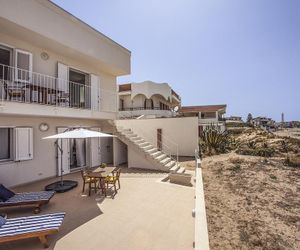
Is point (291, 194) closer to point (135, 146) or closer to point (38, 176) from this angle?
point (135, 146)

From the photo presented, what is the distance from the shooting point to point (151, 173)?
1176 centimetres

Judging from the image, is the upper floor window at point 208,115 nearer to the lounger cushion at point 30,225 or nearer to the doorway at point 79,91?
the doorway at point 79,91

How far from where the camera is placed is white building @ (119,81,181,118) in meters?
25.3

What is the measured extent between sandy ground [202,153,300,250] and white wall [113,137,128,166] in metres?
5.90

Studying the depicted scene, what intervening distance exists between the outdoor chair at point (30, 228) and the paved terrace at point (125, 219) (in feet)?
1.31

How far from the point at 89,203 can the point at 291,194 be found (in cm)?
910

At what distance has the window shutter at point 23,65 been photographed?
359 inches

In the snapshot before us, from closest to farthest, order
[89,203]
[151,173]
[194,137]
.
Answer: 1. [89,203]
2. [151,173]
3. [194,137]

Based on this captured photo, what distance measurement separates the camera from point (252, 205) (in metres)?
8.23

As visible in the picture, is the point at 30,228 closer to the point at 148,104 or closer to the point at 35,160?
the point at 35,160

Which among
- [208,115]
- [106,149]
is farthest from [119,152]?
[208,115]

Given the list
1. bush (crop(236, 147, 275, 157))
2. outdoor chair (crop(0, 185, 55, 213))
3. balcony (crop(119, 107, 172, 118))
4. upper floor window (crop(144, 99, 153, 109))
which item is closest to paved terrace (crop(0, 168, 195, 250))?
outdoor chair (crop(0, 185, 55, 213))

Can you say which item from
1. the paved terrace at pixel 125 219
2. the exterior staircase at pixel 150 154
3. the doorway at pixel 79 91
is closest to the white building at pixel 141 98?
the exterior staircase at pixel 150 154

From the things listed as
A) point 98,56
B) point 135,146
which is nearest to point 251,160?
point 135,146
